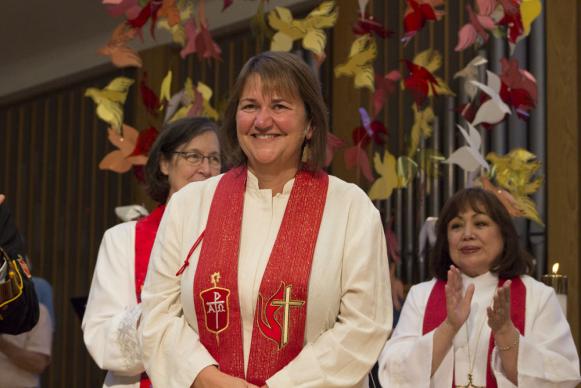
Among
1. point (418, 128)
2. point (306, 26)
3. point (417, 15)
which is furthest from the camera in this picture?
point (418, 128)

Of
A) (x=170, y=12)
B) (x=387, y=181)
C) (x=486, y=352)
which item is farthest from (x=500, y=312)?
(x=170, y=12)

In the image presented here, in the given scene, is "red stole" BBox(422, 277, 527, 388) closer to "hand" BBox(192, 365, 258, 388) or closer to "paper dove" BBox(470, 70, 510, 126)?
"paper dove" BBox(470, 70, 510, 126)

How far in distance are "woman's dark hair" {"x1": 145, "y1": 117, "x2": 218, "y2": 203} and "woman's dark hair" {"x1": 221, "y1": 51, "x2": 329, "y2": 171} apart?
3.31 feet

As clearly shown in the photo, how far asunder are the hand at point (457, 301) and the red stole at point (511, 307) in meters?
0.18

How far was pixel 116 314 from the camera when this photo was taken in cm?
341

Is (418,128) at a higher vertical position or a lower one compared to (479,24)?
lower

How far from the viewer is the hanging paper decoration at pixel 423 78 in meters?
4.28

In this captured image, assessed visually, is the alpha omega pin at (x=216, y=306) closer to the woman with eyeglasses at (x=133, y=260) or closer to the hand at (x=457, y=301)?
the woman with eyeglasses at (x=133, y=260)

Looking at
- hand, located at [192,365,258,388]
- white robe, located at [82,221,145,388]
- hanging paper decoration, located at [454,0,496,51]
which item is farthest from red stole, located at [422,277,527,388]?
hand, located at [192,365,258,388]

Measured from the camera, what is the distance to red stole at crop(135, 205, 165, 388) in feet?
Result: 11.6

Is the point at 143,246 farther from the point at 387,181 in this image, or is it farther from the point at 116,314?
the point at 387,181

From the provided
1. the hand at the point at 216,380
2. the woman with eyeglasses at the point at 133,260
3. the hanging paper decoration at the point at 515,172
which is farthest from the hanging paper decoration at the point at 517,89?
the hand at the point at 216,380

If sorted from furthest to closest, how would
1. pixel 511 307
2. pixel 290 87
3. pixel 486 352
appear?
pixel 511 307 → pixel 486 352 → pixel 290 87

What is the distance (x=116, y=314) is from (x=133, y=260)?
244 mm
